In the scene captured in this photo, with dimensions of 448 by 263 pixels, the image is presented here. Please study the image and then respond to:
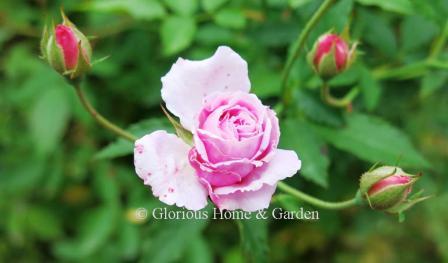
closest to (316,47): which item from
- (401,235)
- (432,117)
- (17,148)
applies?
(432,117)

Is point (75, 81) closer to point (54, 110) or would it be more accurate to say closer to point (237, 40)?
point (237, 40)

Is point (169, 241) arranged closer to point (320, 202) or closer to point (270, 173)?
point (320, 202)

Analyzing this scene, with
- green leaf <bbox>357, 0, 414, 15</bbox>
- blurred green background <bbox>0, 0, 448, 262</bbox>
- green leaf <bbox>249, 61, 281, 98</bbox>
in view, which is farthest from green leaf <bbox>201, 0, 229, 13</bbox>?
green leaf <bbox>357, 0, 414, 15</bbox>

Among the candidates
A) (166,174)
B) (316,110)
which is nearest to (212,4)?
(316,110)

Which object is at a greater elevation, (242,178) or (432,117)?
(242,178)

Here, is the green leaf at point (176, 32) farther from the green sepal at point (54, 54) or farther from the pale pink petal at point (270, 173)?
the pale pink petal at point (270, 173)

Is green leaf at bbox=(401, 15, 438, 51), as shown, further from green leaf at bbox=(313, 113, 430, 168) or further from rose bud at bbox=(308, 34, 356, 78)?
rose bud at bbox=(308, 34, 356, 78)
